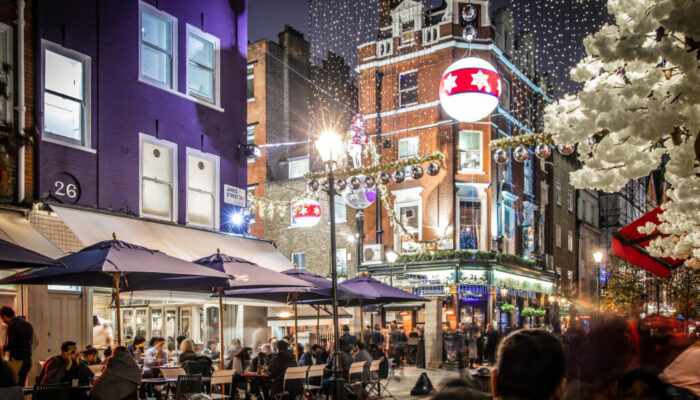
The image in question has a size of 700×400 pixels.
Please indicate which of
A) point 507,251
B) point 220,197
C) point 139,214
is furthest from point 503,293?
point 139,214

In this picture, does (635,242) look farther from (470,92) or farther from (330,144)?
(330,144)

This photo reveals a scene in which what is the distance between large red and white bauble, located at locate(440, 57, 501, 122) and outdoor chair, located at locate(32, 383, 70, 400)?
7.37 metres

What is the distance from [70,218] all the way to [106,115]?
2.85 metres

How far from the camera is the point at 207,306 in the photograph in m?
26.4

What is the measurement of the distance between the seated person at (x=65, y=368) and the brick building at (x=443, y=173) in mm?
21517

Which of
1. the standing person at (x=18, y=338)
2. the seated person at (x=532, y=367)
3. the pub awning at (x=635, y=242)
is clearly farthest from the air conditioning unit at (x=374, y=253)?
the seated person at (x=532, y=367)

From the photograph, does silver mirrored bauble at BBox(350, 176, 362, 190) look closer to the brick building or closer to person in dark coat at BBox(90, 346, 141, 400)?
the brick building

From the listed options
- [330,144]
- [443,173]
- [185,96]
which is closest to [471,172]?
[443,173]

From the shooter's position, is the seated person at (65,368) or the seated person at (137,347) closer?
the seated person at (65,368)

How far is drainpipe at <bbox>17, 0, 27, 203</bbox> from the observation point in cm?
1287

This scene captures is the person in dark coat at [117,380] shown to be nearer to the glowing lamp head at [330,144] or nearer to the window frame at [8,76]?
the glowing lamp head at [330,144]

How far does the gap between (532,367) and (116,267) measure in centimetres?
791

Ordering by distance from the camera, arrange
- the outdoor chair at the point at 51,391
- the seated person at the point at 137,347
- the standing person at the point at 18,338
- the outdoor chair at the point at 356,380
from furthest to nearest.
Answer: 1. the seated person at the point at 137,347
2. the outdoor chair at the point at 356,380
3. the standing person at the point at 18,338
4. the outdoor chair at the point at 51,391

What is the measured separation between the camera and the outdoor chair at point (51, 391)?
929 centimetres
